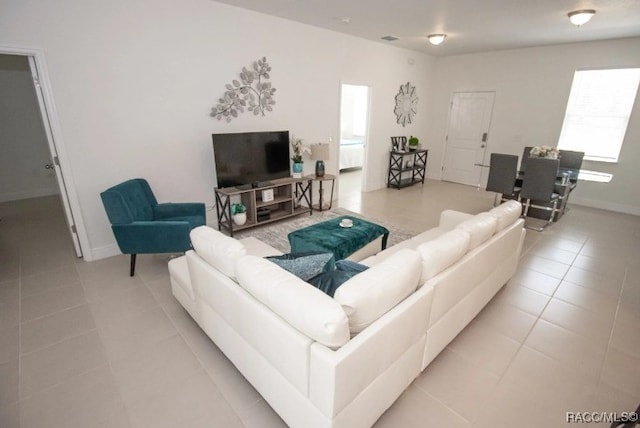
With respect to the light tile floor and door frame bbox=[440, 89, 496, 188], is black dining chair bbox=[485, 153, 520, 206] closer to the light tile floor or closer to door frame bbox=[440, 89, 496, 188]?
door frame bbox=[440, 89, 496, 188]

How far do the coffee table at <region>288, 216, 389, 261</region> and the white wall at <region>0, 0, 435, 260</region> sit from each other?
184cm

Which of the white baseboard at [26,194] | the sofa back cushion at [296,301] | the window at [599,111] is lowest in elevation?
the white baseboard at [26,194]

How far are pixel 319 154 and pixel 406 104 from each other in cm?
316

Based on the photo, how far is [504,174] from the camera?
5.04 m

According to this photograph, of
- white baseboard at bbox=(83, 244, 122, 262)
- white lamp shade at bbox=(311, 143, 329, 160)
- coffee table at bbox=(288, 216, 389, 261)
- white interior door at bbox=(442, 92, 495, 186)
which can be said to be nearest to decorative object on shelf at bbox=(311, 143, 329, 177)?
white lamp shade at bbox=(311, 143, 329, 160)

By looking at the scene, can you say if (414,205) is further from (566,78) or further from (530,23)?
(566,78)

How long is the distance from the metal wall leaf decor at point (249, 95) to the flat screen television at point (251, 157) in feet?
1.25

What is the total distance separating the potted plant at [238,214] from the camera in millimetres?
4184

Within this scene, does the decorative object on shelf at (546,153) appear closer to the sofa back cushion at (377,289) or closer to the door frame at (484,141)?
the door frame at (484,141)

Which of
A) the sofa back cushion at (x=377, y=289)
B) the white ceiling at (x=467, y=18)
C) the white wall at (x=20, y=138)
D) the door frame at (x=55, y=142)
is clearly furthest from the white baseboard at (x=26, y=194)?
the sofa back cushion at (x=377, y=289)

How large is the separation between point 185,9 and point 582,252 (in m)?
5.60

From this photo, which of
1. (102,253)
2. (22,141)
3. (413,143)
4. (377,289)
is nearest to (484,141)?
(413,143)

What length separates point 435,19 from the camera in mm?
4176

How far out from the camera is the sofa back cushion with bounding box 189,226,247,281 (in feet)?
5.98
